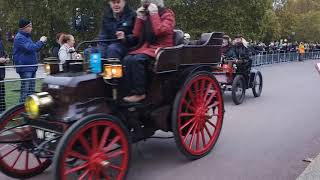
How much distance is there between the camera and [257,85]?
11.9 meters

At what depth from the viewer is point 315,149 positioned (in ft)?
20.9

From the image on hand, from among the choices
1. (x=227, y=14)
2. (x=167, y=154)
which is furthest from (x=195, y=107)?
(x=227, y=14)

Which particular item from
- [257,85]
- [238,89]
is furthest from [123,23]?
[257,85]

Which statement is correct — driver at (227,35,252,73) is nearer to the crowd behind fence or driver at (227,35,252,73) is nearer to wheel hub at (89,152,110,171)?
the crowd behind fence

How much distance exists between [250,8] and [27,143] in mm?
26253

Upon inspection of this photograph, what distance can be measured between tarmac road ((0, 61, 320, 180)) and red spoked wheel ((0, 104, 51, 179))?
16 centimetres

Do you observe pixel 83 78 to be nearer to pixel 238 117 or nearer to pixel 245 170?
pixel 245 170

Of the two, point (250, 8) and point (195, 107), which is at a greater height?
point (250, 8)

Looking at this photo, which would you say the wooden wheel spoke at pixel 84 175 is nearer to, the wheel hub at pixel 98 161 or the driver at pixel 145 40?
the wheel hub at pixel 98 161

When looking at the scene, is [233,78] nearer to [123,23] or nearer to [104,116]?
[123,23]

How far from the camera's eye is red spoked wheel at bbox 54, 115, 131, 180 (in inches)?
151

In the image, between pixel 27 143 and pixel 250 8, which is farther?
pixel 250 8

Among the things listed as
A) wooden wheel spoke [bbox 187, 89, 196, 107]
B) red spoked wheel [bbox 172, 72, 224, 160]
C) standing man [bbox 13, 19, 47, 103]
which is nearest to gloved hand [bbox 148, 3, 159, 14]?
red spoked wheel [bbox 172, 72, 224, 160]

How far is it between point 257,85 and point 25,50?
634 centimetres
